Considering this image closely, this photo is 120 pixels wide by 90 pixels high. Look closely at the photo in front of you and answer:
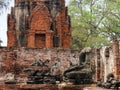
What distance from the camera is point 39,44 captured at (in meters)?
27.6

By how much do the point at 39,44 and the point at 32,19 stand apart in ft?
6.50

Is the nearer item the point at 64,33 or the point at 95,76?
the point at 95,76

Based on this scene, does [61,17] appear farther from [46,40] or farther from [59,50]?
[59,50]

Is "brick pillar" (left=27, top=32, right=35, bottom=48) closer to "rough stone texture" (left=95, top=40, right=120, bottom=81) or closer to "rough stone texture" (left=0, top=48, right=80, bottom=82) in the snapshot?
"rough stone texture" (left=0, top=48, right=80, bottom=82)

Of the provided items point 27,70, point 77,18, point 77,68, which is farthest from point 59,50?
point 77,18

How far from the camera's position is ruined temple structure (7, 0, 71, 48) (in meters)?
27.5

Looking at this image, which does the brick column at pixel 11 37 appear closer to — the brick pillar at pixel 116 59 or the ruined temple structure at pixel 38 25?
the ruined temple structure at pixel 38 25

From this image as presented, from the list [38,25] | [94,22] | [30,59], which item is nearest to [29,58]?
[30,59]

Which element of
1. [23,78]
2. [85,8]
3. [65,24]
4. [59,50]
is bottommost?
[23,78]

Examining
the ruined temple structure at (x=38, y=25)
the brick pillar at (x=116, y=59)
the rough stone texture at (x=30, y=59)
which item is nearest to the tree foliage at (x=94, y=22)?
the ruined temple structure at (x=38, y=25)

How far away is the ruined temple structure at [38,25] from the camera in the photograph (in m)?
27.5

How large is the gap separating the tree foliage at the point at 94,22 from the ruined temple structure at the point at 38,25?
796cm

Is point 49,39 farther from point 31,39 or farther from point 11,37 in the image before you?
point 11,37

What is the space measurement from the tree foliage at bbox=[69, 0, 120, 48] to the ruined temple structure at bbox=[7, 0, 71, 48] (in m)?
7.96
